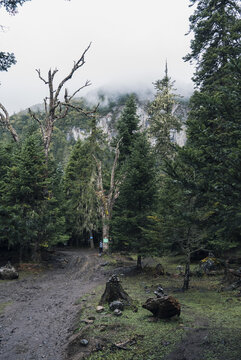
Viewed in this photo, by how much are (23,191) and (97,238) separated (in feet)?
77.8

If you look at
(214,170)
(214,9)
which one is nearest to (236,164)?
(214,170)

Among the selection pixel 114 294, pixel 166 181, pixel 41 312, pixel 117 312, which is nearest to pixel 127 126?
pixel 166 181

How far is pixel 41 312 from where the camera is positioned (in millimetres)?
9875

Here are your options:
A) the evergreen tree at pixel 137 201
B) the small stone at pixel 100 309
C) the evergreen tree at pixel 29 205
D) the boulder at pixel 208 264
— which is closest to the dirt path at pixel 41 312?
the small stone at pixel 100 309

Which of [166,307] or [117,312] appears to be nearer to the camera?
[166,307]

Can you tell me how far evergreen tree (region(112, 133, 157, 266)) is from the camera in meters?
17.5

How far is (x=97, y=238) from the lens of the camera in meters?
40.2

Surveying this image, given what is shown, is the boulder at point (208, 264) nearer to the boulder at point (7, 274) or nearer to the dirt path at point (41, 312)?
the dirt path at point (41, 312)

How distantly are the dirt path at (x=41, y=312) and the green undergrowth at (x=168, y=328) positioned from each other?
32.7 inches

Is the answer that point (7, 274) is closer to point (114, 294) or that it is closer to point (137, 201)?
point (114, 294)

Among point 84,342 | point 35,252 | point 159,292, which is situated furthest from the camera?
point 35,252

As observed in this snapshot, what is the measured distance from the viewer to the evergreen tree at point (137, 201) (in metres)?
17.5

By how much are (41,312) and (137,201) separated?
1039cm

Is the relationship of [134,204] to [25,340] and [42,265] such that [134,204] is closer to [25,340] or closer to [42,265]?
[42,265]
